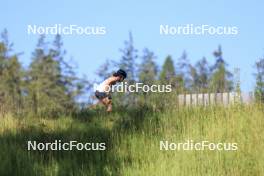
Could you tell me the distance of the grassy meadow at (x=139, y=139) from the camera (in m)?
8.14

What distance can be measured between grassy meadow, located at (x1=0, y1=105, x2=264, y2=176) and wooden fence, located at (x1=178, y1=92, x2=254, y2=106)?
425 mm

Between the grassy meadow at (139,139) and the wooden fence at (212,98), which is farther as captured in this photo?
the wooden fence at (212,98)

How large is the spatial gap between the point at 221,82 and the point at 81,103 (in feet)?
10.5

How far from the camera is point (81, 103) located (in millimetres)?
12688

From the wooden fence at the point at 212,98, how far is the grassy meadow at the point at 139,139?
0.42 metres

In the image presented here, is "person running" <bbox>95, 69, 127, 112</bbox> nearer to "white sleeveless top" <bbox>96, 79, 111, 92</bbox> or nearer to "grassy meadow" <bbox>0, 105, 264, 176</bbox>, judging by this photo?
"white sleeveless top" <bbox>96, 79, 111, 92</bbox>

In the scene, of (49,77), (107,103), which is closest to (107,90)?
(107,103)

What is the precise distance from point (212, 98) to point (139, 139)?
2852mm

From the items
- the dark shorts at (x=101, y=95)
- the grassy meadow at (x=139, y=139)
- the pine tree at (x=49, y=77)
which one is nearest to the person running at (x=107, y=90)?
the dark shorts at (x=101, y=95)

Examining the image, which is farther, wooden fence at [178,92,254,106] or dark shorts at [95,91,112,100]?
dark shorts at [95,91,112,100]

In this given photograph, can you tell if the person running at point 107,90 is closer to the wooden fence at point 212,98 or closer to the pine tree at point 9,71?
the wooden fence at point 212,98

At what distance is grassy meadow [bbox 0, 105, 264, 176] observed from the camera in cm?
814

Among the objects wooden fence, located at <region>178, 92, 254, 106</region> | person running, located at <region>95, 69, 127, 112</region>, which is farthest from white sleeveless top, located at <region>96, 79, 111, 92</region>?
wooden fence, located at <region>178, 92, 254, 106</region>

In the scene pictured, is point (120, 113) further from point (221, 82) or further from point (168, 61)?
point (168, 61)
